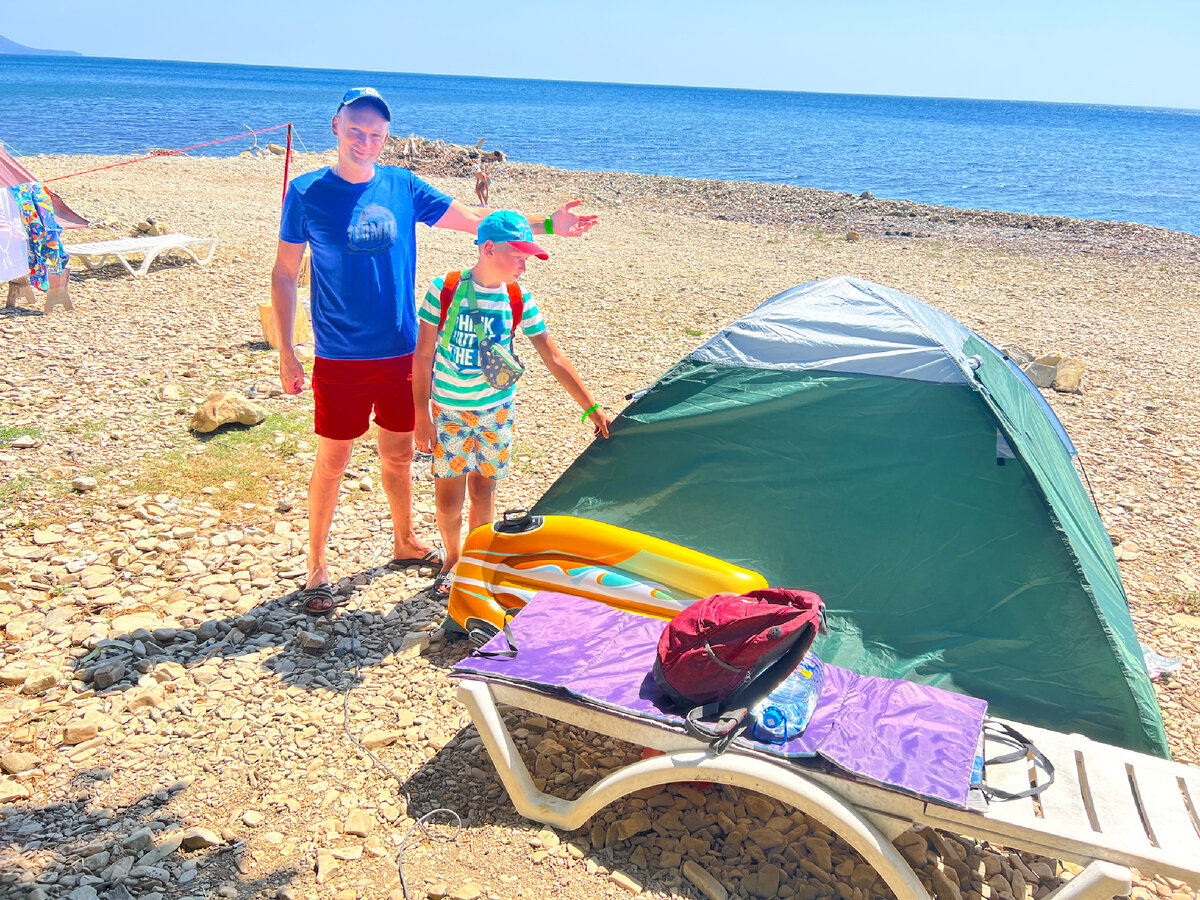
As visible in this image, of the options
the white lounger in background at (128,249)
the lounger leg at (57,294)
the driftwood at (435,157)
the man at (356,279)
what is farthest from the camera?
the driftwood at (435,157)

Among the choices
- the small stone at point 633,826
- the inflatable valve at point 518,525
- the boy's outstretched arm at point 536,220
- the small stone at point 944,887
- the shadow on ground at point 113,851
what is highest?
the boy's outstretched arm at point 536,220

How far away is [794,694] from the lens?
10.4 ft

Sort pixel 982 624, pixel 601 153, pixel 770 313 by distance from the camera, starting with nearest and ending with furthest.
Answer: pixel 982 624 < pixel 770 313 < pixel 601 153

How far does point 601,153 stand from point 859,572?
142ft

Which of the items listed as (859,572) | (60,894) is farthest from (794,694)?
(60,894)

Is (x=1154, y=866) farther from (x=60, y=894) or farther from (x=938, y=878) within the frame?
(x=60, y=894)

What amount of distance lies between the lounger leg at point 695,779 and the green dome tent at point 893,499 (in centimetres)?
119

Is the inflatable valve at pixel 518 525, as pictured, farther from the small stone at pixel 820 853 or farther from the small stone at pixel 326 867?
the small stone at pixel 820 853

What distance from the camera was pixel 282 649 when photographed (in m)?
4.22

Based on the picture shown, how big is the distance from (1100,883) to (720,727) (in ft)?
3.86

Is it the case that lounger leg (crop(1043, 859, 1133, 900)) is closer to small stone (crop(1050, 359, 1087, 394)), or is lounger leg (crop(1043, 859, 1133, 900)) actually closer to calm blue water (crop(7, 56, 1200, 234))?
small stone (crop(1050, 359, 1087, 394))

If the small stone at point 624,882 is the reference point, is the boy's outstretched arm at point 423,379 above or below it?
above

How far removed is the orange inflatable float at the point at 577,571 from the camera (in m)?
3.91

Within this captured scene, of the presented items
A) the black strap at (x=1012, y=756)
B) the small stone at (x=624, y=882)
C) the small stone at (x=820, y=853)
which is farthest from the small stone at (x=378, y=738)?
the black strap at (x=1012, y=756)
